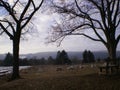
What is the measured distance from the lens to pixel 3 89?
14.9 m

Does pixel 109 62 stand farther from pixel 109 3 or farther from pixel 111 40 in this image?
pixel 109 3

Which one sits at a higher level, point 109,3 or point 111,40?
point 109,3

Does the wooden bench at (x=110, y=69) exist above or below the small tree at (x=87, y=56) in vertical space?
below

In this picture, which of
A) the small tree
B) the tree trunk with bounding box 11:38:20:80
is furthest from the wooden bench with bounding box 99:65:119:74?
the small tree

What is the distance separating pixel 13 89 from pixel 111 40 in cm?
1123

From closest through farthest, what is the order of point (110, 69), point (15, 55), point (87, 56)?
1. point (110, 69)
2. point (15, 55)
3. point (87, 56)

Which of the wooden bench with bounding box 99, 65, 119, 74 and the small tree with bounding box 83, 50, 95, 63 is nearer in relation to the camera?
the wooden bench with bounding box 99, 65, 119, 74

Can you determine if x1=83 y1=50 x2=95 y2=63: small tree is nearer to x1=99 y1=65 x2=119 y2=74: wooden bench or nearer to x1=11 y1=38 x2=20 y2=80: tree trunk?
x1=11 y1=38 x2=20 y2=80: tree trunk

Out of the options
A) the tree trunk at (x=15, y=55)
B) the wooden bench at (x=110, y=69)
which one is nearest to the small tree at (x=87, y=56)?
the tree trunk at (x=15, y=55)

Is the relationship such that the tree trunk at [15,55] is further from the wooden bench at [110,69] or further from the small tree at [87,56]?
the small tree at [87,56]

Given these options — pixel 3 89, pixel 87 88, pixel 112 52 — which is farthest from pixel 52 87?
pixel 112 52

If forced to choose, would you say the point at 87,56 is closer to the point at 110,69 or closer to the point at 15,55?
the point at 15,55

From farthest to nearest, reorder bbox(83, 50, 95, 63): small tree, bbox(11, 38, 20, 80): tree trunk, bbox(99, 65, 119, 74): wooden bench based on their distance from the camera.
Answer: bbox(83, 50, 95, 63): small tree < bbox(11, 38, 20, 80): tree trunk < bbox(99, 65, 119, 74): wooden bench

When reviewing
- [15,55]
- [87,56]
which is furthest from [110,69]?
[87,56]
